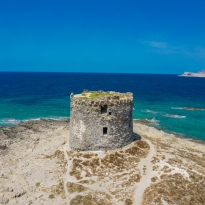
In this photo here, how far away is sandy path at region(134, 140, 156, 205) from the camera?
80.1 feet

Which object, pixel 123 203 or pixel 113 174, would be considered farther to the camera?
pixel 113 174

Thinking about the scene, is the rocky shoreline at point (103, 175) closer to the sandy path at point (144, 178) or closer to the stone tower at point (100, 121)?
the sandy path at point (144, 178)

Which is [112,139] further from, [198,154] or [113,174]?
[198,154]

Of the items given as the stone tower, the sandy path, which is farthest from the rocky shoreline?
the stone tower

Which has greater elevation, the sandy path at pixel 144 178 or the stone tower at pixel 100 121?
the stone tower at pixel 100 121

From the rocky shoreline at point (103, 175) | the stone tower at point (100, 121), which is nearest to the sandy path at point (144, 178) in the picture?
the rocky shoreline at point (103, 175)

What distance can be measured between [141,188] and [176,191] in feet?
11.2

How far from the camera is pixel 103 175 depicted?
27.7 m

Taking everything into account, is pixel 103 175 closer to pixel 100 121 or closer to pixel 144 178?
pixel 144 178

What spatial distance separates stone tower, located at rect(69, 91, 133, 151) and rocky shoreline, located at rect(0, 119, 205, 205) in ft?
4.10

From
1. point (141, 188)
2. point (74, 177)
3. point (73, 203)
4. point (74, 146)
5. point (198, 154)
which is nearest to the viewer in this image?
point (73, 203)

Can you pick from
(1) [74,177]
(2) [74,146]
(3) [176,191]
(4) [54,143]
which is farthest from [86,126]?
(3) [176,191]

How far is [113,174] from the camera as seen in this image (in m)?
27.8

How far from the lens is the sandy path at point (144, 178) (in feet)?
80.1
